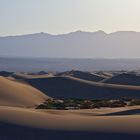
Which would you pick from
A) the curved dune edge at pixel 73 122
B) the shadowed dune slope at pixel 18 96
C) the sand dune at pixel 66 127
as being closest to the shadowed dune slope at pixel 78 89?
the shadowed dune slope at pixel 18 96

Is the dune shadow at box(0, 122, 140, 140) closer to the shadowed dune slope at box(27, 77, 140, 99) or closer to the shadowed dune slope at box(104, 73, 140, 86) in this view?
the shadowed dune slope at box(27, 77, 140, 99)

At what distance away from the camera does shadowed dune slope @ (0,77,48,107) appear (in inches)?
1606

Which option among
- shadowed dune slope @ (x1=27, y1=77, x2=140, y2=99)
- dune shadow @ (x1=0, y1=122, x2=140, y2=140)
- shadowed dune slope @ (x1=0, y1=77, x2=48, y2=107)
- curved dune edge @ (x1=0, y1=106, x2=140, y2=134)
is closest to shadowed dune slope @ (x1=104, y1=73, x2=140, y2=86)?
shadowed dune slope @ (x1=27, y1=77, x2=140, y2=99)

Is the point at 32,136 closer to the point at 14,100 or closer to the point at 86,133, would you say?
the point at 86,133

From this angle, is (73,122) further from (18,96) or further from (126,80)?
(126,80)

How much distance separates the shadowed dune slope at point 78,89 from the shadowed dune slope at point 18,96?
3495 mm

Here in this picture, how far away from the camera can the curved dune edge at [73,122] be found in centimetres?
2055

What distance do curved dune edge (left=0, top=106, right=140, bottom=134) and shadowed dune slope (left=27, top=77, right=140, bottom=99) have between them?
2656cm

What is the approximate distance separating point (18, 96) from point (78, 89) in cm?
1247

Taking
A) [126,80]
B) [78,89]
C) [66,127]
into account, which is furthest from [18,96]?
A: [126,80]

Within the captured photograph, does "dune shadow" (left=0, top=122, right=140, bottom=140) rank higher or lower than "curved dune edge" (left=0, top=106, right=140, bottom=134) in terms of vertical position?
lower

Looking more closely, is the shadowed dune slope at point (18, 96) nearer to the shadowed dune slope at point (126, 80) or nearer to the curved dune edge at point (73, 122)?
the curved dune edge at point (73, 122)

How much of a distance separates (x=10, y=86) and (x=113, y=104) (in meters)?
11.2

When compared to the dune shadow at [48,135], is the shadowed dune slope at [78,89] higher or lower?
higher
